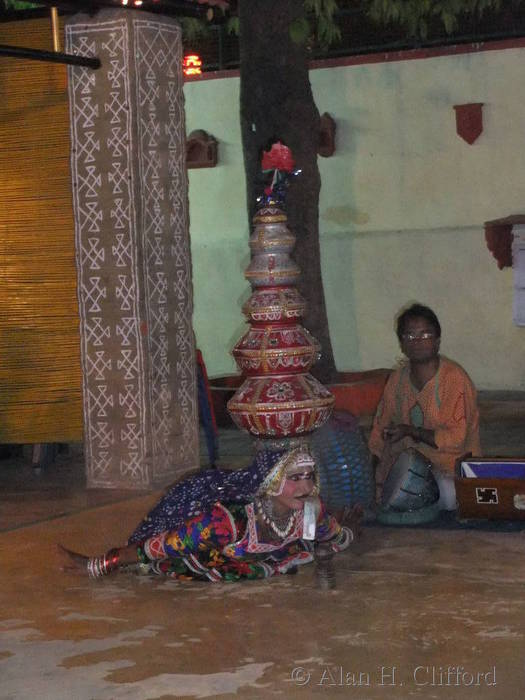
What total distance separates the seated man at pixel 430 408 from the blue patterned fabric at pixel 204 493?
1378mm

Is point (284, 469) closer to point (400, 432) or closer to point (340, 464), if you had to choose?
point (340, 464)

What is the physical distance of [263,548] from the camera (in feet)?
19.7

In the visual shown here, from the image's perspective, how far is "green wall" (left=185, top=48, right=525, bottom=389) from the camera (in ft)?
45.8

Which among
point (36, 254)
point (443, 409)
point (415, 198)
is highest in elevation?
point (415, 198)

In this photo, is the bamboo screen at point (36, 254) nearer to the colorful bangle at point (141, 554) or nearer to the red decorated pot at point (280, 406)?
the red decorated pot at point (280, 406)

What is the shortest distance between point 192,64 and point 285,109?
4.01 m

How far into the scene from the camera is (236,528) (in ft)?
19.5

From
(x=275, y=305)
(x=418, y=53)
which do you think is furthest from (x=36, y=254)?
(x=418, y=53)

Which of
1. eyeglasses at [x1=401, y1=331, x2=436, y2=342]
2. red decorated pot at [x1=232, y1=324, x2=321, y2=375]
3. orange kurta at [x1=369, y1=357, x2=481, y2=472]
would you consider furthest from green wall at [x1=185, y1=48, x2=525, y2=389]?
red decorated pot at [x1=232, y1=324, x2=321, y2=375]

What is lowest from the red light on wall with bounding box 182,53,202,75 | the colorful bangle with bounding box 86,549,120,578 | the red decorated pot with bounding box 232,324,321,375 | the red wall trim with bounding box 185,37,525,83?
the colorful bangle with bounding box 86,549,120,578

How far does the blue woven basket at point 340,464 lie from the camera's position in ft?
23.5

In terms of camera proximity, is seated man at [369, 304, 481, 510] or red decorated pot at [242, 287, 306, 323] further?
seated man at [369, 304, 481, 510]

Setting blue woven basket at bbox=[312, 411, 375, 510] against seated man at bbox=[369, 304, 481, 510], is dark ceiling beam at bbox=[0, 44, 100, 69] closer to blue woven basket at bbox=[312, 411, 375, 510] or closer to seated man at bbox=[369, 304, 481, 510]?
seated man at bbox=[369, 304, 481, 510]

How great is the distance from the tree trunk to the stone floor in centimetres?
484
